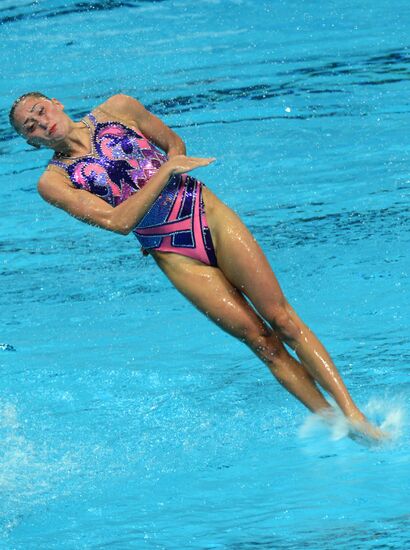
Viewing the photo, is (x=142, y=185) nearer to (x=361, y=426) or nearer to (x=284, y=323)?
(x=284, y=323)

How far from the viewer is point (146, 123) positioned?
5.18m

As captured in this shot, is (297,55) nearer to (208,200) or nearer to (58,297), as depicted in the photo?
(58,297)

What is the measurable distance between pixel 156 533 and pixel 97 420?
1258 mm

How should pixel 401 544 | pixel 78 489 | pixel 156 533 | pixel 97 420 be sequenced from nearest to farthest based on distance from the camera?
pixel 401 544, pixel 156 533, pixel 78 489, pixel 97 420

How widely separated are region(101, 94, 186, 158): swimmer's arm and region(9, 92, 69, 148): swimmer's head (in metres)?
0.36

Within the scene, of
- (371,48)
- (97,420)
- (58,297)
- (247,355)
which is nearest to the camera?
(97,420)

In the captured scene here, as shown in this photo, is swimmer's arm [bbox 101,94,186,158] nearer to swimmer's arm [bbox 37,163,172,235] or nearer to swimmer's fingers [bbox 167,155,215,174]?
swimmer's arm [bbox 37,163,172,235]

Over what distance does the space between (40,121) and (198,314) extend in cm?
273

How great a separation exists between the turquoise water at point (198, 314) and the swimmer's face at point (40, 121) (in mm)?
1683

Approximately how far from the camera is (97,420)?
616 centimetres

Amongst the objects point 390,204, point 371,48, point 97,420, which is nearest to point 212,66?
point 371,48

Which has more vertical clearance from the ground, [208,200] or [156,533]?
[208,200]

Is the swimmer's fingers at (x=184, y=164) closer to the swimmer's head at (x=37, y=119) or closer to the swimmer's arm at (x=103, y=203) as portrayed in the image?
the swimmer's arm at (x=103, y=203)

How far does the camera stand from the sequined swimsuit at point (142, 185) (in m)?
4.95
